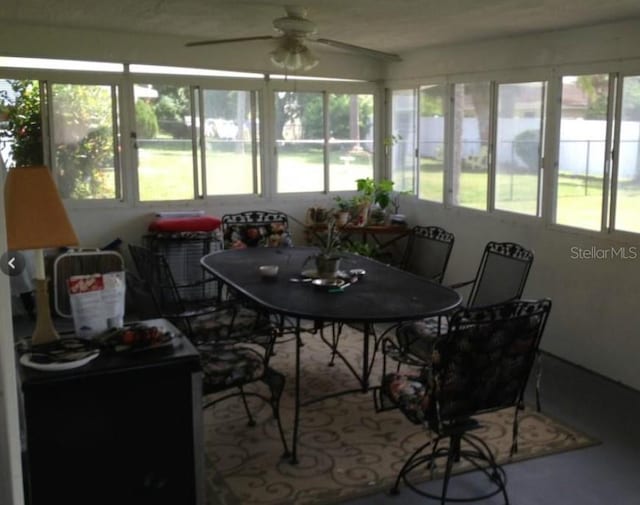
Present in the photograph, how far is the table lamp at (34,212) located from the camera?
2.13 meters

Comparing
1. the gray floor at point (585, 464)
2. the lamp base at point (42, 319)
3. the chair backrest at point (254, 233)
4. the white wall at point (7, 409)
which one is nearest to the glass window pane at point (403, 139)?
the chair backrest at point (254, 233)

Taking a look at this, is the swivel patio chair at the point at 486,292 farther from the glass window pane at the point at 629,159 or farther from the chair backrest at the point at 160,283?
the chair backrest at the point at 160,283

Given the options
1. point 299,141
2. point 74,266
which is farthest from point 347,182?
point 74,266

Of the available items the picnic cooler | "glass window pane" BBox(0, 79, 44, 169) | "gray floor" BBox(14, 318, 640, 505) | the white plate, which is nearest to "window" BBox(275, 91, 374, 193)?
the picnic cooler

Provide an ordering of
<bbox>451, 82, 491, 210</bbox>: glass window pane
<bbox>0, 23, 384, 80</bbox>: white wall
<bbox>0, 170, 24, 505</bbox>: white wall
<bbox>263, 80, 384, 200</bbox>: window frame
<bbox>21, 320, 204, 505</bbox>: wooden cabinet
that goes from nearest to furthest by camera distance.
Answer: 1. <bbox>0, 170, 24, 505</bbox>: white wall
2. <bbox>21, 320, 204, 505</bbox>: wooden cabinet
3. <bbox>0, 23, 384, 80</bbox>: white wall
4. <bbox>451, 82, 491, 210</bbox>: glass window pane
5. <bbox>263, 80, 384, 200</bbox>: window frame

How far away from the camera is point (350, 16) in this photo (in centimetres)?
436

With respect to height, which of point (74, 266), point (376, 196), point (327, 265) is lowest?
point (74, 266)

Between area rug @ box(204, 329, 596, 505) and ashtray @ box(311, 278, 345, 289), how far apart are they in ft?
2.53

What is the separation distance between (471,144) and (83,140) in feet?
10.7

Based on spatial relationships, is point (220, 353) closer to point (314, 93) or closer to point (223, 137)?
point (223, 137)

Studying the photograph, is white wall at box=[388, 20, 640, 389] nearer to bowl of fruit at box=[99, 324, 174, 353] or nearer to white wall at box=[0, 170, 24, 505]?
bowl of fruit at box=[99, 324, 174, 353]

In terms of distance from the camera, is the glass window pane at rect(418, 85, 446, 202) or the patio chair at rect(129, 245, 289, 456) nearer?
the patio chair at rect(129, 245, 289, 456)

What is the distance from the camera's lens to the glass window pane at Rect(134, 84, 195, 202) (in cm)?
589

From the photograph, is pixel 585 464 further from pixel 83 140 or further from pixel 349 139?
pixel 83 140
